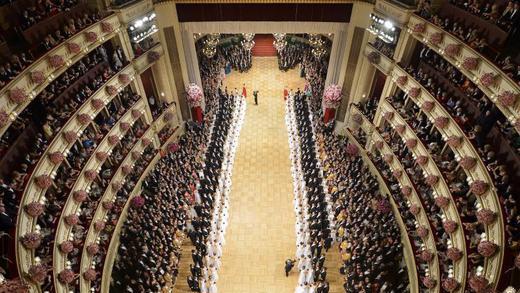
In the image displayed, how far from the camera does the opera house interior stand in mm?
14469

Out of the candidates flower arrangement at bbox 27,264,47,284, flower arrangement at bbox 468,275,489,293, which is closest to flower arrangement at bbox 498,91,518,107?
flower arrangement at bbox 468,275,489,293

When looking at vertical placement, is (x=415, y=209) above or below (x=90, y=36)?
below

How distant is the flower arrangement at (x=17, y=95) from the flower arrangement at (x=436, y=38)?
18.8m

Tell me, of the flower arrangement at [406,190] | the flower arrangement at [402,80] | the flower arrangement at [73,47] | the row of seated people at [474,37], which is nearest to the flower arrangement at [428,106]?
the flower arrangement at [402,80]

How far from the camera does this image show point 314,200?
23469 millimetres

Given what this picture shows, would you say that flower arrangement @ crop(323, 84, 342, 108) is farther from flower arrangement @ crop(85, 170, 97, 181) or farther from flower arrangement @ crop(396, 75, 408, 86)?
flower arrangement @ crop(85, 170, 97, 181)

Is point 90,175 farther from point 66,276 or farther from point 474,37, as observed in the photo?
point 474,37

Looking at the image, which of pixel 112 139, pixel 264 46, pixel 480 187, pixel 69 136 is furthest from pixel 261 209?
pixel 264 46

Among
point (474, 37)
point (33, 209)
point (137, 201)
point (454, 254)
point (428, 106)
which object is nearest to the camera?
point (33, 209)

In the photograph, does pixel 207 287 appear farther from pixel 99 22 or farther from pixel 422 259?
pixel 99 22

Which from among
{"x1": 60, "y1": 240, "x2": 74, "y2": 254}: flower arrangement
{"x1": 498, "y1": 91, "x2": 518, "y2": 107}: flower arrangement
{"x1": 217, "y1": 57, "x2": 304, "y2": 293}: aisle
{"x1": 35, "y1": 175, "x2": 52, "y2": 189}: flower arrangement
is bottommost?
{"x1": 217, "y1": 57, "x2": 304, "y2": 293}: aisle

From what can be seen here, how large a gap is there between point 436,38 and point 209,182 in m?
16.3

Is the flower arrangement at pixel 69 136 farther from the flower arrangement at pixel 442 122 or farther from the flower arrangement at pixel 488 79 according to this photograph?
the flower arrangement at pixel 488 79

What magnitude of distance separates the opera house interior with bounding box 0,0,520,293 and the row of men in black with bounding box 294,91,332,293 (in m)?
0.11
